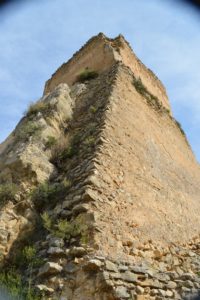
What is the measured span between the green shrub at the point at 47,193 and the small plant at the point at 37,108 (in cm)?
262

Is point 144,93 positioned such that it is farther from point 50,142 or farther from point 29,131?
point 29,131

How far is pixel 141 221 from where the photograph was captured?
261 inches

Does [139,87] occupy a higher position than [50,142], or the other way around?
[139,87]

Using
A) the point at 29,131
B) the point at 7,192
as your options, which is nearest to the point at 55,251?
the point at 7,192

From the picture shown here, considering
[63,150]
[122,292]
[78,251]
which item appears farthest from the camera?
[63,150]

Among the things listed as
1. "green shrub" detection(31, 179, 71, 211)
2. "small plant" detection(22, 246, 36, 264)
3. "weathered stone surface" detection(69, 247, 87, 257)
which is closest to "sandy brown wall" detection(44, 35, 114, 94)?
"green shrub" detection(31, 179, 71, 211)

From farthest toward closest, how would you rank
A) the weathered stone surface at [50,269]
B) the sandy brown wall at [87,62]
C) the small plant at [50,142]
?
the sandy brown wall at [87,62] → the small plant at [50,142] → the weathered stone surface at [50,269]

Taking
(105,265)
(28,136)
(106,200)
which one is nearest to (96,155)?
(106,200)

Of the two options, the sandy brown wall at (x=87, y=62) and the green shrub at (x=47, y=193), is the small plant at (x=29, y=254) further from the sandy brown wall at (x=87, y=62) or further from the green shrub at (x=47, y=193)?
the sandy brown wall at (x=87, y=62)

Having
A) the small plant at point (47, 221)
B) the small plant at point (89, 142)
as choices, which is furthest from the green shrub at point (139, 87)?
the small plant at point (47, 221)

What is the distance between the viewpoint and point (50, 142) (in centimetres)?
809

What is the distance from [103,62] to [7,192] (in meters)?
6.08

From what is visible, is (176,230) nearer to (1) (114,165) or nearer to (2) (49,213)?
(1) (114,165)

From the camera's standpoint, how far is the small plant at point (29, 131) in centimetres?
809
